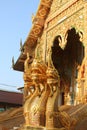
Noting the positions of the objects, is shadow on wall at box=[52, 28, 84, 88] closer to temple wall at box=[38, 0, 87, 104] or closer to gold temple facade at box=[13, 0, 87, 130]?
gold temple facade at box=[13, 0, 87, 130]

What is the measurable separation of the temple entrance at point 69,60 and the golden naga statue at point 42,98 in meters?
3.93

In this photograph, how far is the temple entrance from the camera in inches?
333

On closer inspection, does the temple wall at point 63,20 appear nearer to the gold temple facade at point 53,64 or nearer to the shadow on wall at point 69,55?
the gold temple facade at point 53,64

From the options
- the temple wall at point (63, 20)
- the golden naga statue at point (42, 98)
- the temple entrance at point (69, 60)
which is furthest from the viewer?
the temple entrance at point (69, 60)

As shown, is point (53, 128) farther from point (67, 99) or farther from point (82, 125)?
point (67, 99)

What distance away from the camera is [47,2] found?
27.0 ft

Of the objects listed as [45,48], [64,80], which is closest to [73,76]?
[64,80]

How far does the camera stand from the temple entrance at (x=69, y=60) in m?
8.45

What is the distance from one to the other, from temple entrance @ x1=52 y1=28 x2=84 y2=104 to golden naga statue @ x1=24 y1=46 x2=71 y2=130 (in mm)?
3927

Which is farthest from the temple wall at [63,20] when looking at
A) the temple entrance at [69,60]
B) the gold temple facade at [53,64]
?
the temple entrance at [69,60]

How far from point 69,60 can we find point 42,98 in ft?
16.1

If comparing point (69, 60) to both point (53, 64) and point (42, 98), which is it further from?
point (42, 98)

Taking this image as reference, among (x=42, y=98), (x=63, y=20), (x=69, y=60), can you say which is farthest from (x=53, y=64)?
(x=42, y=98)

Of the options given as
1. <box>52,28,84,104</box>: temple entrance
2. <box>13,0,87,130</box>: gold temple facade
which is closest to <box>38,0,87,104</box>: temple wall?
<box>13,0,87,130</box>: gold temple facade
